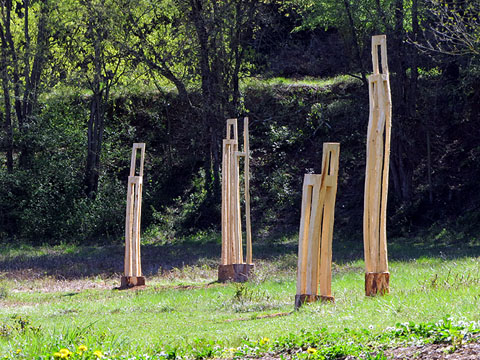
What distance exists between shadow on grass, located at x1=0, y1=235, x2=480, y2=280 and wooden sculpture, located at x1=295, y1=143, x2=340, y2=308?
6513 mm

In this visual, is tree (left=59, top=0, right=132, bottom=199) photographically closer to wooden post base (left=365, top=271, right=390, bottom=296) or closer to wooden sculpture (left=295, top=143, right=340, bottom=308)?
wooden sculpture (left=295, top=143, right=340, bottom=308)

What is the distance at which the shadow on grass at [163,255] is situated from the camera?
664 inches

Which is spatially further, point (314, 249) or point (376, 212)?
point (314, 249)

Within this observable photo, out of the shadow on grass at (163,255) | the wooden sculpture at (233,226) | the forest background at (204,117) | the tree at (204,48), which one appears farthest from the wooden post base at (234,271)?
the tree at (204,48)

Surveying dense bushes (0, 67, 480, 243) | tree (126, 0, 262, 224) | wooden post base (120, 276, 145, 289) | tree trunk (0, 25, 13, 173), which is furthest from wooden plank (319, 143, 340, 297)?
tree trunk (0, 25, 13, 173)

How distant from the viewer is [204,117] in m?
25.5

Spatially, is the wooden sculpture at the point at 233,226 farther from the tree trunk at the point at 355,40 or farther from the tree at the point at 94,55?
the tree at the point at 94,55

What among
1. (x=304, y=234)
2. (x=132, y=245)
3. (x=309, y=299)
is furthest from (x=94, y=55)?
(x=309, y=299)

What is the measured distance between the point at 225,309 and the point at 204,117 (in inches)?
627

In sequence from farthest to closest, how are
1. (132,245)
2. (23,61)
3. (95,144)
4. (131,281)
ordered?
(95,144)
(23,61)
(132,245)
(131,281)

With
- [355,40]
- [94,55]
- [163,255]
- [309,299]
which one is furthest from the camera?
[94,55]

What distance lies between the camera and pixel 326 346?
609 centimetres

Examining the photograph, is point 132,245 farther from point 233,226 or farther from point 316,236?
point 316,236

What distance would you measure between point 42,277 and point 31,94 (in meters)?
11.9
